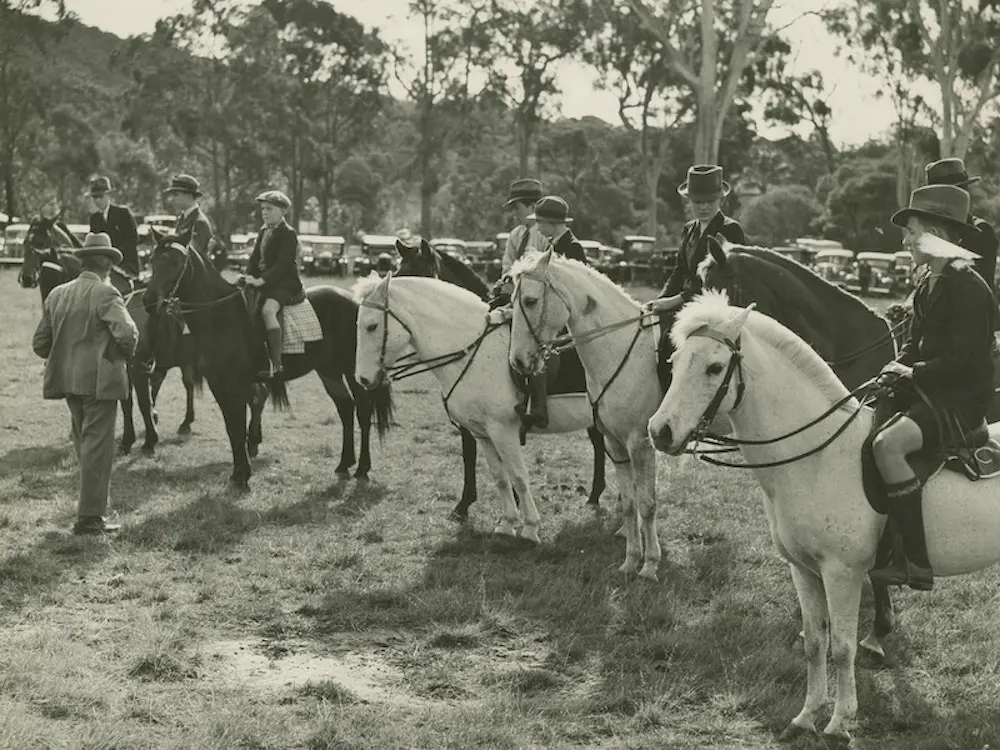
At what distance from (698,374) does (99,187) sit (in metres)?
11.2

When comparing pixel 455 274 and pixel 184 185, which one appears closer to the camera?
pixel 455 274

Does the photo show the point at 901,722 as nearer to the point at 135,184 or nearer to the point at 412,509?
the point at 412,509

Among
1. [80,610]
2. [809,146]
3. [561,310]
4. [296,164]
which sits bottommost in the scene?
[80,610]

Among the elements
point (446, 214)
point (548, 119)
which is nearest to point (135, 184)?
point (446, 214)

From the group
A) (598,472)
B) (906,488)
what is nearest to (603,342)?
(598,472)

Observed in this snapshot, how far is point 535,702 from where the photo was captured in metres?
5.71

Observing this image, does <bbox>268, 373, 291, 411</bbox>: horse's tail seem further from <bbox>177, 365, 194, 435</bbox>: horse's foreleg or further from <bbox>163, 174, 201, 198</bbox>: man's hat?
<bbox>163, 174, 201, 198</bbox>: man's hat

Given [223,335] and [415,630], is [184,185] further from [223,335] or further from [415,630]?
[415,630]

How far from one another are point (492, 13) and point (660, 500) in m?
42.2

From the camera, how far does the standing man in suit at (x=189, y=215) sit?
1179 centimetres

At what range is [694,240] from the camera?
8266 mm

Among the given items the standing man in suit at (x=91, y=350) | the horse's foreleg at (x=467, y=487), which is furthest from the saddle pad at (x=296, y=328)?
the standing man in suit at (x=91, y=350)

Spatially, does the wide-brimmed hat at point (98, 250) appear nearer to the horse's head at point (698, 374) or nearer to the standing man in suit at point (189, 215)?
the standing man in suit at point (189, 215)

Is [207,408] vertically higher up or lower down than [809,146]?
lower down
